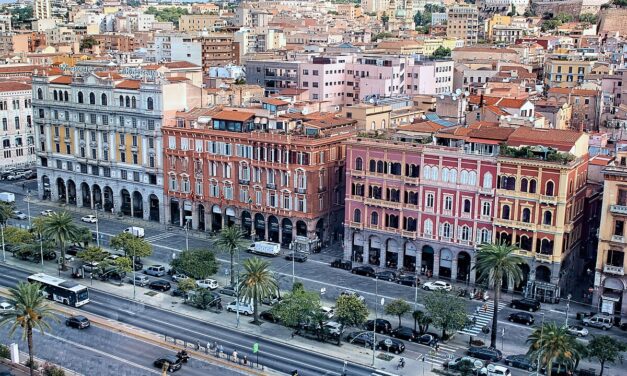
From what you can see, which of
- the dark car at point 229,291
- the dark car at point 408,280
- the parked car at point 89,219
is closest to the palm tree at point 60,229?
the dark car at point 229,291

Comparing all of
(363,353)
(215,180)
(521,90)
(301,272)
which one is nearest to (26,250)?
(215,180)

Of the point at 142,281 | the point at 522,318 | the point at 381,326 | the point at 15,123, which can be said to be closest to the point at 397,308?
the point at 381,326

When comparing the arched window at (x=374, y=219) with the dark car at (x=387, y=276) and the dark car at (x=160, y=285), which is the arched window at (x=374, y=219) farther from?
the dark car at (x=160, y=285)

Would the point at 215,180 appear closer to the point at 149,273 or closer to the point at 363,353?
the point at 149,273

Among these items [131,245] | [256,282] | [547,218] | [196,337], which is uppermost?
[547,218]

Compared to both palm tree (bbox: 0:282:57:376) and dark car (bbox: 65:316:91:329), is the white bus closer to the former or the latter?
dark car (bbox: 65:316:91:329)

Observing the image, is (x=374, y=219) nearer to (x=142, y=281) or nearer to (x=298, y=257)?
(x=298, y=257)
